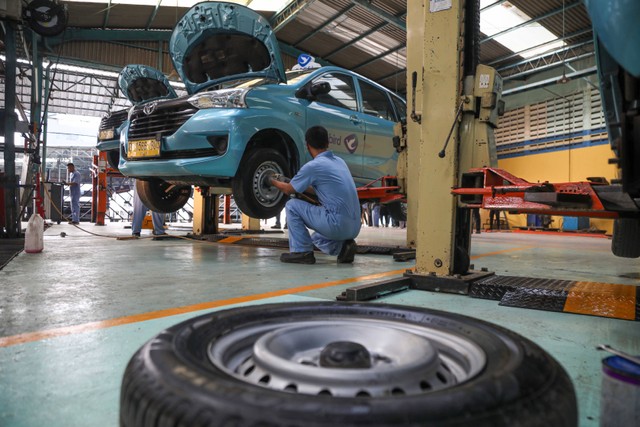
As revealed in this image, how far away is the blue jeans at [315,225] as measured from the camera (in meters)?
3.74

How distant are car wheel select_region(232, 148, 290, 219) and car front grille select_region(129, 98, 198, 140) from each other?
721mm

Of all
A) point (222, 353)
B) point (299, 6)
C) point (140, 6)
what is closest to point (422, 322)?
point (222, 353)

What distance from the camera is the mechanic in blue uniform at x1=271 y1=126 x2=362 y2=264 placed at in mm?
3664

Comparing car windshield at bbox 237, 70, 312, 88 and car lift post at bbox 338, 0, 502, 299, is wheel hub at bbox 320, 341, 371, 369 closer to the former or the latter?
car lift post at bbox 338, 0, 502, 299

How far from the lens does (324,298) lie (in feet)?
7.52

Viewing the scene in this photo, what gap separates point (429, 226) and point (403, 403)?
209 cm

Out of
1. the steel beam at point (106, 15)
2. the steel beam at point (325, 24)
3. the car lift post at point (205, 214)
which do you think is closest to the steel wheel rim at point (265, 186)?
the car lift post at point (205, 214)

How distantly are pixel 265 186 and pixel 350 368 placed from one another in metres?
3.52

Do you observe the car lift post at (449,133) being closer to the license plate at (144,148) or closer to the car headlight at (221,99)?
the car headlight at (221,99)

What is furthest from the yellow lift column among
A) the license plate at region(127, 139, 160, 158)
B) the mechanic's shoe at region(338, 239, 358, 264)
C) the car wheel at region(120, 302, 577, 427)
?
the license plate at region(127, 139, 160, 158)

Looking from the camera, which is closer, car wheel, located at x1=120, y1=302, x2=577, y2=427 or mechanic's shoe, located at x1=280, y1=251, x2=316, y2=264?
car wheel, located at x1=120, y1=302, x2=577, y2=427

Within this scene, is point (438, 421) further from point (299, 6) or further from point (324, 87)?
point (299, 6)

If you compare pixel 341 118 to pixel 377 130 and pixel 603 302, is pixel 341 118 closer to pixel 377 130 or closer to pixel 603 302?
pixel 377 130

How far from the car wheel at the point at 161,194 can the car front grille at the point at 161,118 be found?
44.9 inches
